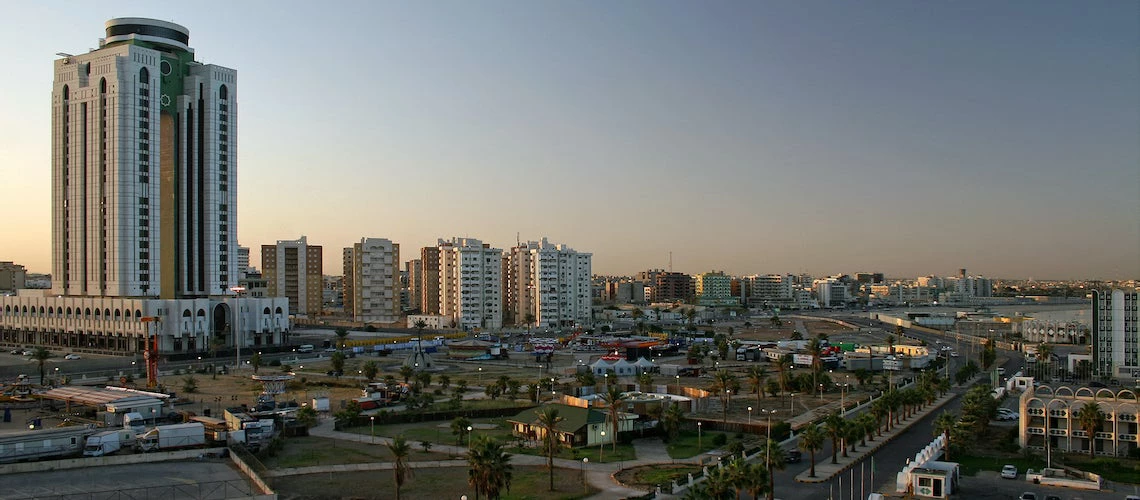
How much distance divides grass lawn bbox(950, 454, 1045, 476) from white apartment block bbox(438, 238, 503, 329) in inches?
3929

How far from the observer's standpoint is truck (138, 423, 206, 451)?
3525cm

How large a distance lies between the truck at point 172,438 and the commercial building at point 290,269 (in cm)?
13059

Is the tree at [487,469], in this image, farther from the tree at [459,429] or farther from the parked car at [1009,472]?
the parked car at [1009,472]

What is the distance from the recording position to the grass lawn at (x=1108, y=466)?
3181 cm

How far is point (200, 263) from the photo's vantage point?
291ft

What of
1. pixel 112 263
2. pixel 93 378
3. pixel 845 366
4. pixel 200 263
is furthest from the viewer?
pixel 200 263

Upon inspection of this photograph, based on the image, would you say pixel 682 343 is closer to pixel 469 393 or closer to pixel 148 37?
pixel 469 393

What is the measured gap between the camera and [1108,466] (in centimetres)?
3375

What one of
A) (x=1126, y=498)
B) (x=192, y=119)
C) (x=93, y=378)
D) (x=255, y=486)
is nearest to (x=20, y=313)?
(x=192, y=119)

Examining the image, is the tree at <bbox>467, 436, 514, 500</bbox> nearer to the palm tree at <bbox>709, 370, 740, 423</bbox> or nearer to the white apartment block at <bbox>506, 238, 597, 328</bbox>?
the palm tree at <bbox>709, 370, 740, 423</bbox>

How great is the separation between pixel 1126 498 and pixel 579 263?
11487 cm

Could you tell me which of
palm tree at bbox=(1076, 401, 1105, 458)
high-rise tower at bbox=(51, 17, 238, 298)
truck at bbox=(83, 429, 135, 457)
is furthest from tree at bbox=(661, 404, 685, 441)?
high-rise tower at bbox=(51, 17, 238, 298)

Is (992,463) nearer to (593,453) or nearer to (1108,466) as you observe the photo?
(1108,466)

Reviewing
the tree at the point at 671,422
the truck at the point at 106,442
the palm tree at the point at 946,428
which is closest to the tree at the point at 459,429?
the tree at the point at 671,422
